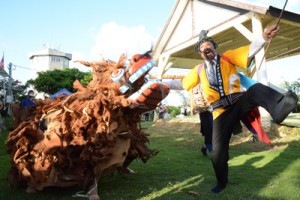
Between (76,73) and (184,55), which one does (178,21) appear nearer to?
(184,55)

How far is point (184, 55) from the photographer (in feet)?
50.6

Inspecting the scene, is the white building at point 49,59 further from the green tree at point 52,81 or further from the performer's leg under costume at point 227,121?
the performer's leg under costume at point 227,121

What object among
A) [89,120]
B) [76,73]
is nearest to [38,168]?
[89,120]

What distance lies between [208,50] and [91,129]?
1630mm

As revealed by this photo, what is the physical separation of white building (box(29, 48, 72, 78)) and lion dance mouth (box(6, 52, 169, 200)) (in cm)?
7926

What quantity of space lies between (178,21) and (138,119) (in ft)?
33.4

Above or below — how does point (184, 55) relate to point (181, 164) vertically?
above

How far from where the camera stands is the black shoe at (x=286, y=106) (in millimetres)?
2990

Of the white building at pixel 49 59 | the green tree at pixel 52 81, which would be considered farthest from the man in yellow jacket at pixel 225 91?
the white building at pixel 49 59

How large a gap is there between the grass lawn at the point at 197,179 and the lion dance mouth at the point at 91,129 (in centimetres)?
32

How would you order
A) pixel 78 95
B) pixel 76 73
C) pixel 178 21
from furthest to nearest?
pixel 76 73
pixel 178 21
pixel 78 95

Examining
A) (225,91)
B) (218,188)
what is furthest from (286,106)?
(218,188)

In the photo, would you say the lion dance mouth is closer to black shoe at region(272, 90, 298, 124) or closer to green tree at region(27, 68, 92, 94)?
black shoe at region(272, 90, 298, 124)

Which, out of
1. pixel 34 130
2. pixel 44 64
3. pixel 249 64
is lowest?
pixel 34 130
